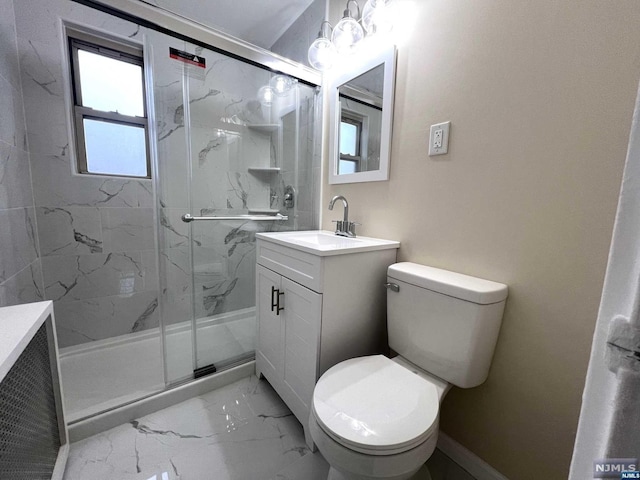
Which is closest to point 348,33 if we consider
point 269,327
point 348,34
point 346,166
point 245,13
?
point 348,34

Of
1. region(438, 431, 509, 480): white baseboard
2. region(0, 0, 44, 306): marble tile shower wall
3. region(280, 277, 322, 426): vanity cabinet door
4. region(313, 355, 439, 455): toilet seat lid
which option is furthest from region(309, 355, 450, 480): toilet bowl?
region(0, 0, 44, 306): marble tile shower wall

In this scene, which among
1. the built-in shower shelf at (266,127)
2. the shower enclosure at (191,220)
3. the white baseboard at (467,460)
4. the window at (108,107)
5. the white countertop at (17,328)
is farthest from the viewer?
the built-in shower shelf at (266,127)

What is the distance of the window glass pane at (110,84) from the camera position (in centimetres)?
164

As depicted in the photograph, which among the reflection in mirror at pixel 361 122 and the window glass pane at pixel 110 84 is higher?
the window glass pane at pixel 110 84

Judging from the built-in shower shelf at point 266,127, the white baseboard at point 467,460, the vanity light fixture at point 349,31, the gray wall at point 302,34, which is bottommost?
the white baseboard at point 467,460

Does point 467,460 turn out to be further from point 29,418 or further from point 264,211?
A: point 264,211

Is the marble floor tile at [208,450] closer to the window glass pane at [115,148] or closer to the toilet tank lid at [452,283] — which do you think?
the toilet tank lid at [452,283]

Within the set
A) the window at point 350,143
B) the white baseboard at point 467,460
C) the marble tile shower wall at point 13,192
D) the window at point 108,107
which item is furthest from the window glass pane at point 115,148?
the white baseboard at point 467,460

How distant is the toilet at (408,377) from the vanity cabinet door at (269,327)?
1.47ft

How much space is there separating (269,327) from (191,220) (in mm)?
751

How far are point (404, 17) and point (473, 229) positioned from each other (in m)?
1.00

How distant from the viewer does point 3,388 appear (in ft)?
2.12

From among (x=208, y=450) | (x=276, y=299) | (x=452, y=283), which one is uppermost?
(x=452, y=283)

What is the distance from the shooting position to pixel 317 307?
1.01 meters
